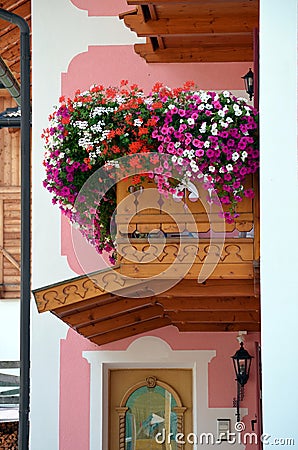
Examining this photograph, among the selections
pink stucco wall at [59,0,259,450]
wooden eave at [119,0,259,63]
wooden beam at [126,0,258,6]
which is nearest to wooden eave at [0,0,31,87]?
pink stucco wall at [59,0,259,450]

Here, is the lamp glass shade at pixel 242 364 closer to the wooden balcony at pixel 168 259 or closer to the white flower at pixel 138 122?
the wooden balcony at pixel 168 259

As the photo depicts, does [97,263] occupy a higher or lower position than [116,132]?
lower

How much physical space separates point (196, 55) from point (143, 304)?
9.07ft

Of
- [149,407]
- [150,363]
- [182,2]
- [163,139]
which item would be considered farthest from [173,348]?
[182,2]

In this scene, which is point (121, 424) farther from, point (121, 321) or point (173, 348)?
point (121, 321)

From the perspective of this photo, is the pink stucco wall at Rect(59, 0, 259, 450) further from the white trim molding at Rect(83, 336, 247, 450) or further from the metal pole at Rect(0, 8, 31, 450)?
the metal pole at Rect(0, 8, 31, 450)

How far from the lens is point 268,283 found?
13.8 feet

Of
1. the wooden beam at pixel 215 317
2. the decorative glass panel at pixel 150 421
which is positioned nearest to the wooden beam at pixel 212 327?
the wooden beam at pixel 215 317

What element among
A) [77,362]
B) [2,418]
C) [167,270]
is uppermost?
[167,270]

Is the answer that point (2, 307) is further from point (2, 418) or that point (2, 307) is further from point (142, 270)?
point (142, 270)

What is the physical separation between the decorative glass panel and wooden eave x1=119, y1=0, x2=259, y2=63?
3340mm

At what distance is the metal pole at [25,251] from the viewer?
479cm

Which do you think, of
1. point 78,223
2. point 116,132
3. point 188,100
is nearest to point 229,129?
point 188,100

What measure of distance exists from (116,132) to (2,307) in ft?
38.8
